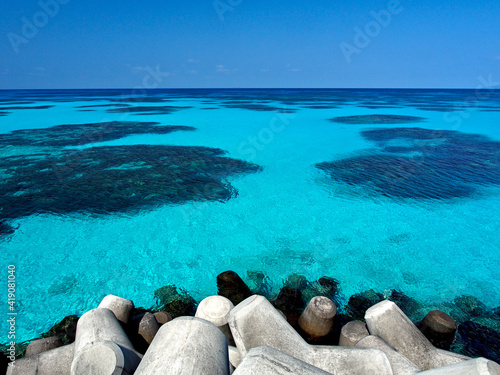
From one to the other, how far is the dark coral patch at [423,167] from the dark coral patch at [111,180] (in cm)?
577

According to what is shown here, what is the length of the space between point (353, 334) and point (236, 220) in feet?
21.0

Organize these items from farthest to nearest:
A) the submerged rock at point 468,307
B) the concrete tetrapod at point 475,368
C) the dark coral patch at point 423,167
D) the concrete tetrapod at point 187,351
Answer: the dark coral patch at point 423,167
the submerged rock at point 468,307
the concrete tetrapod at point 187,351
the concrete tetrapod at point 475,368

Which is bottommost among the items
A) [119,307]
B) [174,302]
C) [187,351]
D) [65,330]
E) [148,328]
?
[65,330]

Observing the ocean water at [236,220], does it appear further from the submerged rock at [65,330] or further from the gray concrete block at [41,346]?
the gray concrete block at [41,346]

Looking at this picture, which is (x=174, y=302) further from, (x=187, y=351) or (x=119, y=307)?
(x=187, y=351)

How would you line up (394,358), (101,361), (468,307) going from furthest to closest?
1. (468,307)
2. (394,358)
3. (101,361)

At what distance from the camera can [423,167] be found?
16.3m

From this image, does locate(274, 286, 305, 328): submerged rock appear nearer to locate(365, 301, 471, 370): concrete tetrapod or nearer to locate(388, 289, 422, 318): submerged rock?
locate(365, 301, 471, 370): concrete tetrapod

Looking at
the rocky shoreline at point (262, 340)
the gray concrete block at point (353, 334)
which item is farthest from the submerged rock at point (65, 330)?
the gray concrete block at point (353, 334)

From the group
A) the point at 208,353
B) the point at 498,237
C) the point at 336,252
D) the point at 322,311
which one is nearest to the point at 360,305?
the point at 322,311

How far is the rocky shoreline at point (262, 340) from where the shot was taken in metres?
3.30

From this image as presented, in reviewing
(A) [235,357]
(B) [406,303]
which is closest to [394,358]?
(A) [235,357]

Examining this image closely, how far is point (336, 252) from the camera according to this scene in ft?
30.1

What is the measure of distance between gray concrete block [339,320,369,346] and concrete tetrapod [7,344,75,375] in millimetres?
4281
